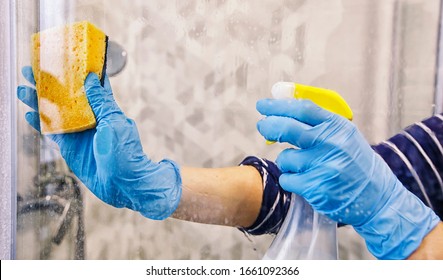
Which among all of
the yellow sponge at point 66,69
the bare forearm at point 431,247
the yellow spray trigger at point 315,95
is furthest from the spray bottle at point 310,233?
the yellow sponge at point 66,69

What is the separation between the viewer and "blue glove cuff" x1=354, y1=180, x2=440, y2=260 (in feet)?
1.80

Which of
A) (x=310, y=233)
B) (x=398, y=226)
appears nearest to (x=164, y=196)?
(x=310, y=233)

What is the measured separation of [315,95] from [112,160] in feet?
1.06

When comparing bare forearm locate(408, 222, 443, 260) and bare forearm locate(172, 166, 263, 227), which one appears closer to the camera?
bare forearm locate(408, 222, 443, 260)

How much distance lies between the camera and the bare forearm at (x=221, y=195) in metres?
0.71

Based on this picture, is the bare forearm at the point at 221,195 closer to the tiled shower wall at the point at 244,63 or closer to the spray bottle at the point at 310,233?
the tiled shower wall at the point at 244,63

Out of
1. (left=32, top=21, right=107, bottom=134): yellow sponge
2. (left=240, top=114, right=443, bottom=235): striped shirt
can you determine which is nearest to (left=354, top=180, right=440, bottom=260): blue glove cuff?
(left=240, top=114, right=443, bottom=235): striped shirt

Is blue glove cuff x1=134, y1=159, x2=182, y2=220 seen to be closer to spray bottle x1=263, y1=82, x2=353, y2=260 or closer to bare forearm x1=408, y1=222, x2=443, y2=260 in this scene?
spray bottle x1=263, y1=82, x2=353, y2=260

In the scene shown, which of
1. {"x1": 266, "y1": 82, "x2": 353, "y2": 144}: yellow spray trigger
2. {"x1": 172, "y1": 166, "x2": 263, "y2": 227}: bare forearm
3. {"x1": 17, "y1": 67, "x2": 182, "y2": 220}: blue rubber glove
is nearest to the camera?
{"x1": 266, "y1": 82, "x2": 353, "y2": 144}: yellow spray trigger

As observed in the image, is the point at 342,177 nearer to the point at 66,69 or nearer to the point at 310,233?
the point at 310,233

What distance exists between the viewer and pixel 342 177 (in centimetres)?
52

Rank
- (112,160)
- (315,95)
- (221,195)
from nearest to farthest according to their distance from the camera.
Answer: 1. (315,95)
2. (112,160)
3. (221,195)

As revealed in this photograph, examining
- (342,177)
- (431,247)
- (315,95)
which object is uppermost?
(315,95)

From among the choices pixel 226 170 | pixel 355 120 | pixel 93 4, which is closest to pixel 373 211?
pixel 355 120
